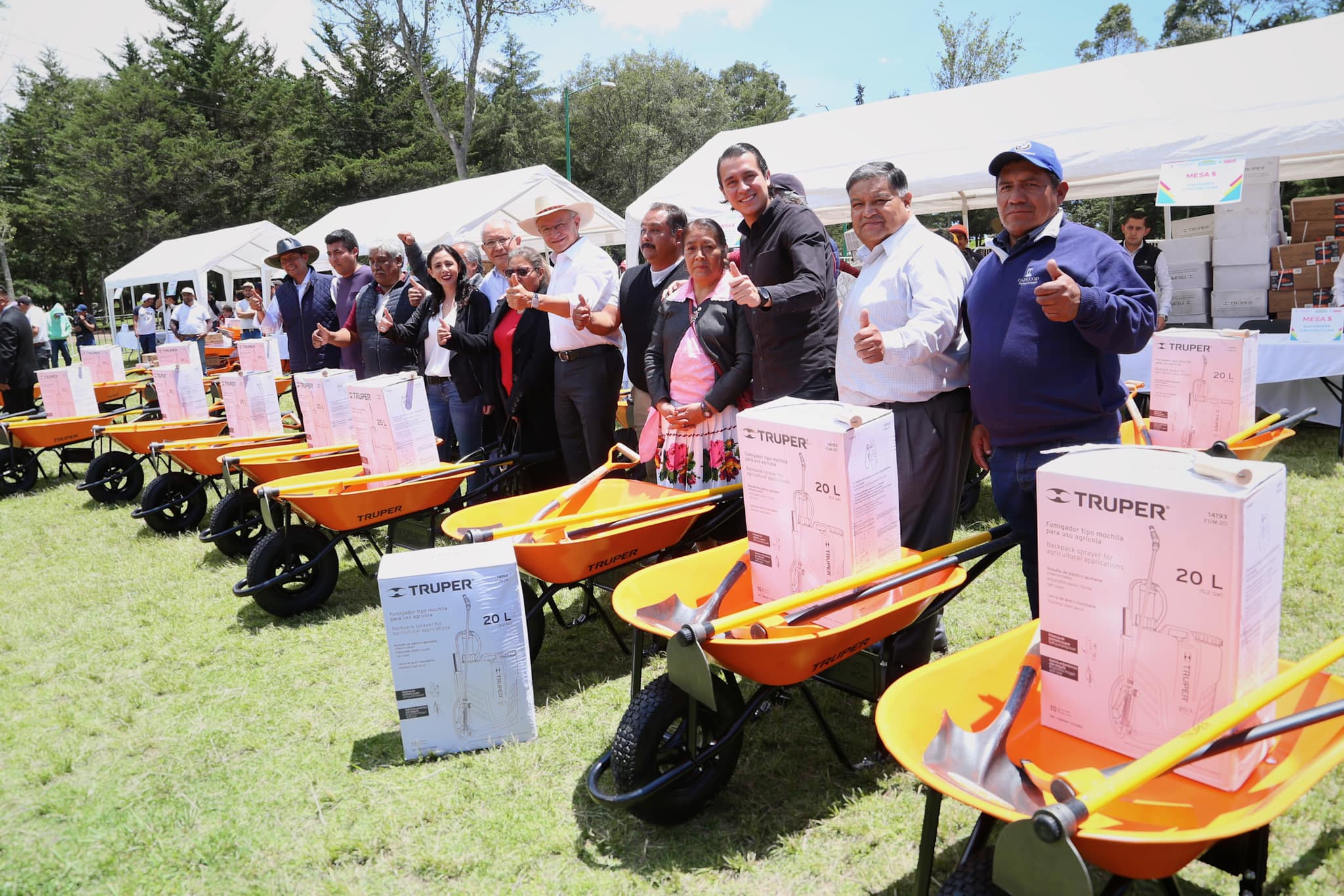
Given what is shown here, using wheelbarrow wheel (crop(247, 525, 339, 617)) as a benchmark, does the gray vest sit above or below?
above

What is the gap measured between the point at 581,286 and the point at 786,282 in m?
1.19

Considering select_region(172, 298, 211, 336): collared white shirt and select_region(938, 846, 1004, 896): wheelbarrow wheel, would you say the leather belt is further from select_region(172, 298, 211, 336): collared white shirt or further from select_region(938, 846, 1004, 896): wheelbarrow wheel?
select_region(172, 298, 211, 336): collared white shirt

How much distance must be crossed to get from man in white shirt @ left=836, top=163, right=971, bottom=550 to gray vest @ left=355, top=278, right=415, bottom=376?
3303mm

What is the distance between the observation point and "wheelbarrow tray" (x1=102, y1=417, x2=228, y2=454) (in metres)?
6.11

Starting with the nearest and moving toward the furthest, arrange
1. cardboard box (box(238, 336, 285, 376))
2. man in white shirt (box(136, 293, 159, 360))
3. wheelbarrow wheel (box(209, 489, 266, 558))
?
wheelbarrow wheel (box(209, 489, 266, 558)) → cardboard box (box(238, 336, 285, 376)) → man in white shirt (box(136, 293, 159, 360))

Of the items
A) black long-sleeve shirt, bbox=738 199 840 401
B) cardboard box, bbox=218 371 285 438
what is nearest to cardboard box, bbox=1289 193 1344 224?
black long-sleeve shirt, bbox=738 199 840 401

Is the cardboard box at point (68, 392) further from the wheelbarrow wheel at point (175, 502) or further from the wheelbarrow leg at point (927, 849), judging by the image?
the wheelbarrow leg at point (927, 849)

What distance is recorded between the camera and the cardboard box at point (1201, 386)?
12.3ft

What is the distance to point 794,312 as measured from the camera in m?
3.19

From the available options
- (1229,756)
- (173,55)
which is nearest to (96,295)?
(173,55)

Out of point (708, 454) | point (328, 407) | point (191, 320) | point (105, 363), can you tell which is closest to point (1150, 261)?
point (708, 454)

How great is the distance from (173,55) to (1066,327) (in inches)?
1737

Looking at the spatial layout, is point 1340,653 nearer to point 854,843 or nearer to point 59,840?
point 854,843

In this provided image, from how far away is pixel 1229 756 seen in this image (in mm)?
1637
